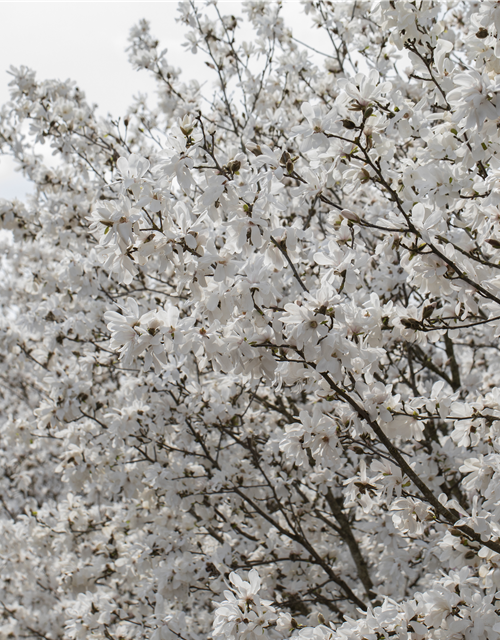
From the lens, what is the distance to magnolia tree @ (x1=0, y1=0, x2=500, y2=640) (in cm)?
202

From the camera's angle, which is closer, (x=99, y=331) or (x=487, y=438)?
(x=487, y=438)

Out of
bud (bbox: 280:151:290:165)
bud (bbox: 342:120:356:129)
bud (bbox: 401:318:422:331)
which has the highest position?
bud (bbox: 280:151:290:165)

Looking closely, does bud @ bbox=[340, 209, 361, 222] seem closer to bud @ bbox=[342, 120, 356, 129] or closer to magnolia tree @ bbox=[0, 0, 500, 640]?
magnolia tree @ bbox=[0, 0, 500, 640]

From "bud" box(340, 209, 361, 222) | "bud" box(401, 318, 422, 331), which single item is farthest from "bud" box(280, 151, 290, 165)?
"bud" box(401, 318, 422, 331)

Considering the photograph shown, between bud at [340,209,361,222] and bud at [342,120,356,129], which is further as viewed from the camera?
bud at [340,209,361,222]

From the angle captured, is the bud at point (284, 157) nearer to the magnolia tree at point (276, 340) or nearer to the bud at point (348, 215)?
the magnolia tree at point (276, 340)

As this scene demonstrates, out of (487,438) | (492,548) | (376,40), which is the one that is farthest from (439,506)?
(376,40)

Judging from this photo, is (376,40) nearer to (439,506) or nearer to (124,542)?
(439,506)

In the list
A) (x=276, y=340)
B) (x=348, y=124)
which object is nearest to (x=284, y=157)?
(x=348, y=124)

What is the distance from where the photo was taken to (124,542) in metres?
5.14

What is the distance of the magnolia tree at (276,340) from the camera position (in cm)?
202

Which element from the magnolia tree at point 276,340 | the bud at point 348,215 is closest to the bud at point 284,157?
the magnolia tree at point 276,340

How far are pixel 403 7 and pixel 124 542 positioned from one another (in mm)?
5331

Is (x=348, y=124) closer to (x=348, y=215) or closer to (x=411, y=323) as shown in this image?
(x=348, y=215)
